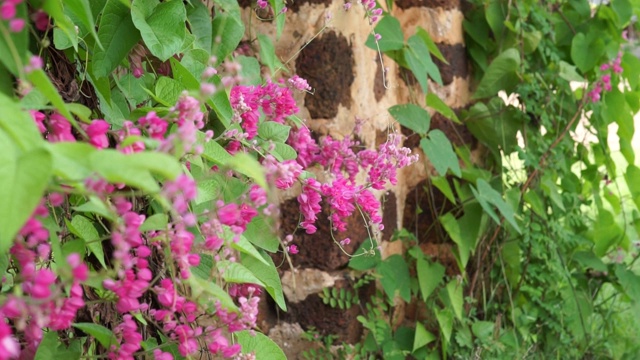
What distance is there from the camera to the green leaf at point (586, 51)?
3.02m

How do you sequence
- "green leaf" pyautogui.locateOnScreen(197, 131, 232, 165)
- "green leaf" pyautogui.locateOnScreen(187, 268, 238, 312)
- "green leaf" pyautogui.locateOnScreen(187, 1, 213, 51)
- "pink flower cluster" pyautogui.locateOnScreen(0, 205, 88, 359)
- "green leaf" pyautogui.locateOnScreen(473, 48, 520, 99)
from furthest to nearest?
"green leaf" pyautogui.locateOnScreen(473, 48, 520, 99)
"green leaf" pyautogui.locateOnScreen(187, 1, 213, 51)
"green leaf" pyautogui.locateOnScreen(197, 131, 232, 165)
"green leaf" pyautogui.locateOnScreen(187, 268, 238, 312)
"pink flower cluster" pyautogui.locateOnScreen(0, 205, 88, 359)

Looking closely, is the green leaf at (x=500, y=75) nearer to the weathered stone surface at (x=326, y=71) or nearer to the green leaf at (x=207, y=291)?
the weathered stone surface at (x=326, y=71)

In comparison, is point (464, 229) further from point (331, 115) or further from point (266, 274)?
point (266, 274)

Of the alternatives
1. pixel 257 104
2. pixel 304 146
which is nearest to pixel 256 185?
pixel 257 104

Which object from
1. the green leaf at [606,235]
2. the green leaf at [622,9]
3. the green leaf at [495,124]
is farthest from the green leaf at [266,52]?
the green leaf at [606,235]

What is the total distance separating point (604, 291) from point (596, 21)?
112 centimetres

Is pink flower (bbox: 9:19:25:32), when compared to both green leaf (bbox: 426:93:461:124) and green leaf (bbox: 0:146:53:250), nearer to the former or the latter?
green leaf (bbox: 0:146:53:250)

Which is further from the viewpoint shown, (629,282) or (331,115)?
(629,282)

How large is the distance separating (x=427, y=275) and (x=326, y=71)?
2.22 feet

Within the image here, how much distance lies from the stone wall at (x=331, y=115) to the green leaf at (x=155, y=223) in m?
1.09

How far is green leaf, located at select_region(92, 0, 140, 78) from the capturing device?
51.4 inches

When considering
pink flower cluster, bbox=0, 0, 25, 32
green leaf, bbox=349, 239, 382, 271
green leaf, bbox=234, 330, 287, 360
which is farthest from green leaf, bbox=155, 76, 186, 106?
green leaf, bbox=349, 239, 382, 271

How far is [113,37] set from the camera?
1331 mm

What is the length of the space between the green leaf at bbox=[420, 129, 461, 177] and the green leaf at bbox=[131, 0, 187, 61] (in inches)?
47.0
